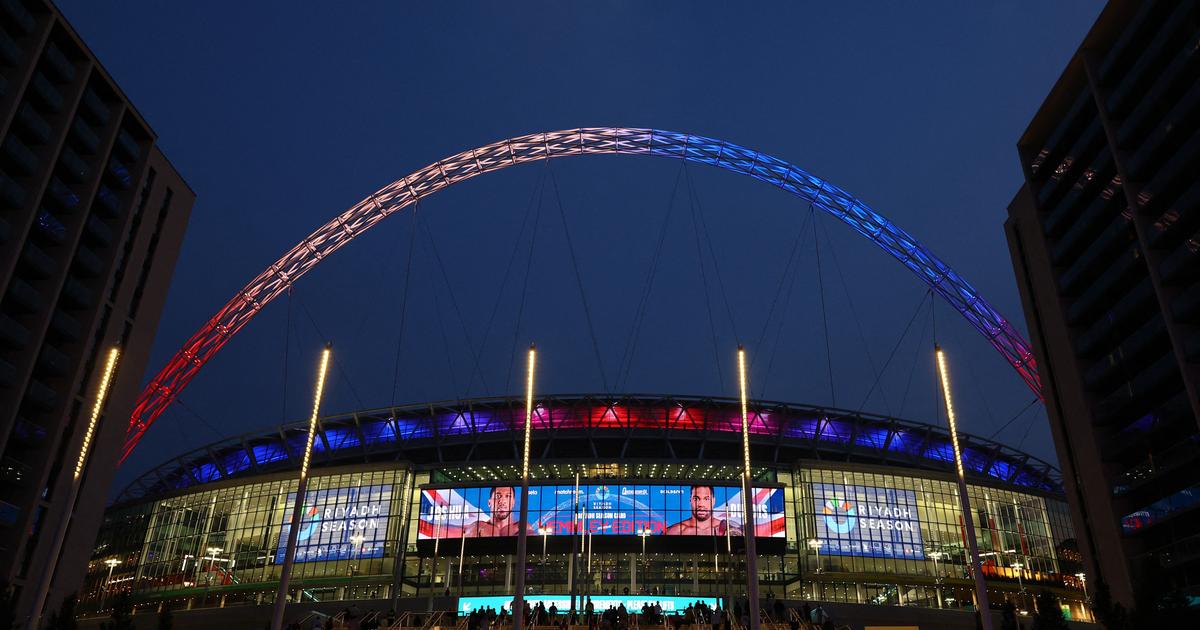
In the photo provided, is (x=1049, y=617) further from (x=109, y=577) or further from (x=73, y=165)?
(x=109, y=577)

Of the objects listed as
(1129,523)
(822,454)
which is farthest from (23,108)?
(1129,523)

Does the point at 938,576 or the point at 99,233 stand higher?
the point at 99,233

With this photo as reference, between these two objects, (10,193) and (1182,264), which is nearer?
(1182,264)

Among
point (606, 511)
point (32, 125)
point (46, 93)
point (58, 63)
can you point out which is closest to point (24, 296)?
point (32, 125)

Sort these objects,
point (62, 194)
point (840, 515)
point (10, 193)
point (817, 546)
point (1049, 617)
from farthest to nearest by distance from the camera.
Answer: point (840, 515) < point (817, 546) < point (62, 194) < point (10, 193) < point (1049, 617)

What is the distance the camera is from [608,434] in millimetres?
103375

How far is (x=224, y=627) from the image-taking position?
65375 millimetres

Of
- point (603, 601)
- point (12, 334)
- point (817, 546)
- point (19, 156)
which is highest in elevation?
point (19, 156)

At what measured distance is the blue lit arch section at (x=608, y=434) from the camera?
10388cm

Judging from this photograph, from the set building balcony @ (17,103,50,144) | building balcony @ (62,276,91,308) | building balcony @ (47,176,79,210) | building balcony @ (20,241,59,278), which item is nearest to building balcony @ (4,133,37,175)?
building balcony @ (17,103,50,144)

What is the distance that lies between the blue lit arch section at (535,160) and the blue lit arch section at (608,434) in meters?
18.8

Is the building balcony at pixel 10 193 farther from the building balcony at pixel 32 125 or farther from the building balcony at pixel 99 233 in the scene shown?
the building balcony at pixel 99 233

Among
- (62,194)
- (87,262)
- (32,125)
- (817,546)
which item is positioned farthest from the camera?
(817,546)

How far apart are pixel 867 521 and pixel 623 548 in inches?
987
